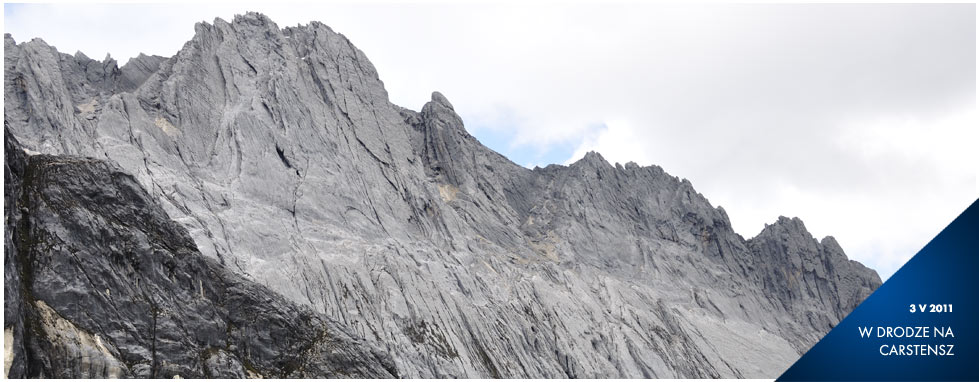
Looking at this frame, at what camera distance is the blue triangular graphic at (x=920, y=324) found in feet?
113

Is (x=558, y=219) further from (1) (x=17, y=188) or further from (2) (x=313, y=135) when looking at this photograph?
(1) (x=17, y=188)

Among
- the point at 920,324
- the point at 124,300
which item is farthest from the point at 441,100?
the point at 920,324

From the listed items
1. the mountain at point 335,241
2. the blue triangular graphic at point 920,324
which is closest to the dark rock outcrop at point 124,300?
the mountain at point 335,241

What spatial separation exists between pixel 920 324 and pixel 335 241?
249 ft

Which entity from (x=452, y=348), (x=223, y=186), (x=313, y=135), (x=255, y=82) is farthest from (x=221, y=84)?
(x=452, y=348)

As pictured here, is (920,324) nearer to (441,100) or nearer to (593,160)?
(441,100)

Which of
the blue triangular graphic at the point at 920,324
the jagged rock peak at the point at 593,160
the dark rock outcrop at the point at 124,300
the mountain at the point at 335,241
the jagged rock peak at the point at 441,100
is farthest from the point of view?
the jagged rock peak at the point at 593,160

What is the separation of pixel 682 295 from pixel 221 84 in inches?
2960

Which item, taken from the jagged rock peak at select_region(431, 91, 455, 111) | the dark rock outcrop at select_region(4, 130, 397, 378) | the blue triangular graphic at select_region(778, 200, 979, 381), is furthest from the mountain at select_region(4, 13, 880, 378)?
the blue triangular graphic at select_region(778, 200, 979, 381)

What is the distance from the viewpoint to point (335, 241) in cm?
10256

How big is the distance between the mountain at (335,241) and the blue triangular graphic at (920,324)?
130ft

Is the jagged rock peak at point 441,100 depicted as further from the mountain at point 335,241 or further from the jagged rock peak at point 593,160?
the jagged rock peak at point 593,160

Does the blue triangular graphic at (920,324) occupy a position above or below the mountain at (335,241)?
below

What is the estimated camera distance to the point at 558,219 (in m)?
147
